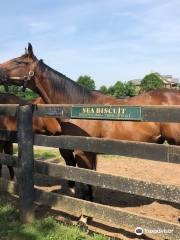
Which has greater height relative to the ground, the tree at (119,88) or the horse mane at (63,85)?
the tree at (119,88)

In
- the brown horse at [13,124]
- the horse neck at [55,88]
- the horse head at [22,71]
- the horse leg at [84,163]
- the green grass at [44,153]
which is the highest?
the horse head at [22,71]

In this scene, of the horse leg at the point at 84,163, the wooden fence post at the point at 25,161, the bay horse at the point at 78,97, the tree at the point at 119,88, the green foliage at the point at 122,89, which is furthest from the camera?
the tree at the point at 119,88

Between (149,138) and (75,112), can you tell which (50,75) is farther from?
(149,138)

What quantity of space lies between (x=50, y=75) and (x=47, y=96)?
1.00 feet

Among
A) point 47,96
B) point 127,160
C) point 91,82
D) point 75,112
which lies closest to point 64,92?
point 47,96

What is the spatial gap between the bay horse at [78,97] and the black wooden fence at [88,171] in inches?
26.4

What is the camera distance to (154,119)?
366 centimetres

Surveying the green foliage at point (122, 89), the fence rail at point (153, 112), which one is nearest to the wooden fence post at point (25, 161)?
the fence rail at point (153, 112)

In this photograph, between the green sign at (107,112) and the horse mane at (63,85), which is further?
the horse mane at (63,85)

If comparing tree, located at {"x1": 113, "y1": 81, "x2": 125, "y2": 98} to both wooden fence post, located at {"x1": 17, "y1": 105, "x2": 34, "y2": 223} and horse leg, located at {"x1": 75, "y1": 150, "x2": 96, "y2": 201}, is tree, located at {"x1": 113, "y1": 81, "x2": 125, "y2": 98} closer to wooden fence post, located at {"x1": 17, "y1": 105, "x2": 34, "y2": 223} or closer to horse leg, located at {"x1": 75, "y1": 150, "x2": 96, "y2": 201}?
horse leg, located at {"x1": 75, "y1": 150, "x2": 96, "y2": 201}

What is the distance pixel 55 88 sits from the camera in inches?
213

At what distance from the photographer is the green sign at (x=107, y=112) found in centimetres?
381

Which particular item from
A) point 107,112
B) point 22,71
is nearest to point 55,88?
point 22,71

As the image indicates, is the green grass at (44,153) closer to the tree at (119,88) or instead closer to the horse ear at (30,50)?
the horse ear at (30,50)
